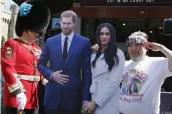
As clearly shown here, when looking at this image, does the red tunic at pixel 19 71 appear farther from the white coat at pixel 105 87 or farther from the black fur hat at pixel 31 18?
the white coat at pixel 105 87

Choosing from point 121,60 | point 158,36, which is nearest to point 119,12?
point 158,36

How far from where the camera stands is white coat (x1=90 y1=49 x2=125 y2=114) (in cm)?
355

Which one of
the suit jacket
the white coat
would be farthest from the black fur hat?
the white coat

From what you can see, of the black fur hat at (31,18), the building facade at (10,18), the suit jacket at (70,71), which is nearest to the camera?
the suit jacket at (70,71)

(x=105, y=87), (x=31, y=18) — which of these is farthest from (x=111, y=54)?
(x=31, y=18)

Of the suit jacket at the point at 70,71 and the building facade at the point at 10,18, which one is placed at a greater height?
the building facade at the point at 10,18

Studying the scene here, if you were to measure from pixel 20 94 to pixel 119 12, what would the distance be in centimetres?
473

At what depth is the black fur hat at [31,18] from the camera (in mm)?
4016

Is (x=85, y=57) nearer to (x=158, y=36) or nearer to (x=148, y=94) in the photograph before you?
(x=148, y=94)

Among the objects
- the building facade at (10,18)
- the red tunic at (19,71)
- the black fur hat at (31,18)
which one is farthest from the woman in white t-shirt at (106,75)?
the building facade at (10,18)

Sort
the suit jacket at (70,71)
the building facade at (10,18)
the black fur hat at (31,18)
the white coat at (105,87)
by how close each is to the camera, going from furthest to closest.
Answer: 1. the building facade at (10,18)
2. the black fur hat at (31,18)
3. the white coat at (105,87)
4. the suit jacket at (70,71)

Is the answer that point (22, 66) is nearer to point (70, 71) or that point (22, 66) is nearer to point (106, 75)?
point (70, 71)

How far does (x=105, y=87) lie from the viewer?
357 centimetres

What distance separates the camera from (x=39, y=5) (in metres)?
4.27
